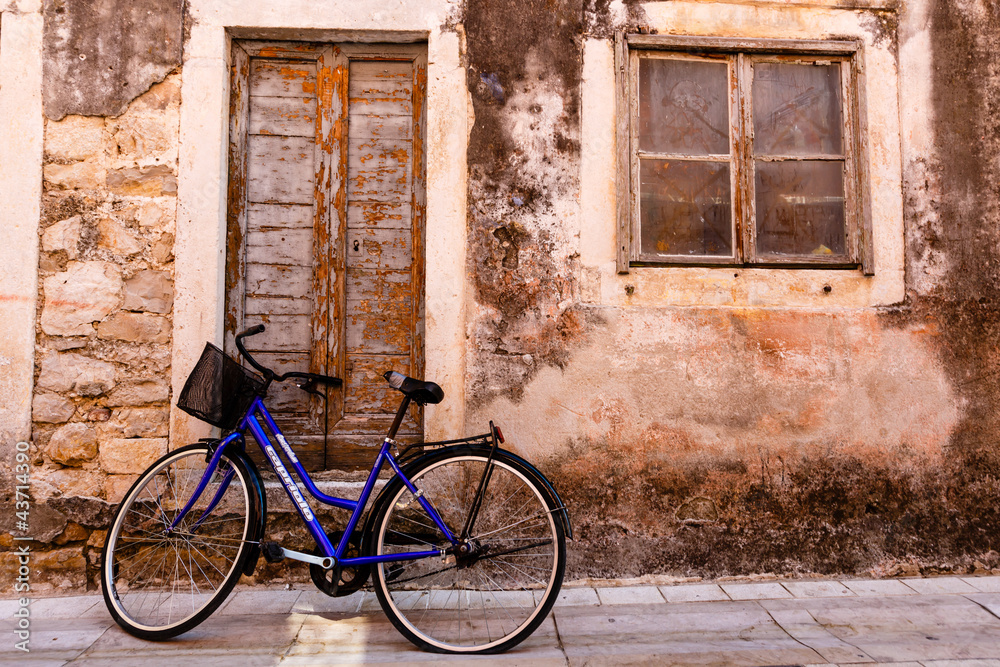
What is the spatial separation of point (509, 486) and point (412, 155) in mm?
1910

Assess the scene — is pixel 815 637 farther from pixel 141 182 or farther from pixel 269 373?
pixel 141 182

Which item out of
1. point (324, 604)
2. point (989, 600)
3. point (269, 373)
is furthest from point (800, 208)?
point (324, 604)

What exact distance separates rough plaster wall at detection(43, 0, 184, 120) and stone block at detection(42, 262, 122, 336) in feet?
2.74

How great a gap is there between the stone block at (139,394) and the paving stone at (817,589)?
339 cm

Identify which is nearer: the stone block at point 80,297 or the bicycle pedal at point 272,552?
the bicycle pedal at point 272,552

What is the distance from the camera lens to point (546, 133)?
136 inches

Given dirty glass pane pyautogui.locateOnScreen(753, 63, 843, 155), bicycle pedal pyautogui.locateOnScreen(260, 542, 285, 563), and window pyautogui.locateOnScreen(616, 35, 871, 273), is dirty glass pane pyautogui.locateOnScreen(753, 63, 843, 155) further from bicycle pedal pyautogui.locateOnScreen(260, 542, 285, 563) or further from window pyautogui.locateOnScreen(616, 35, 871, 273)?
bicycle pedal pyautogui.locateOnScreen(260, 542, 285, 563)

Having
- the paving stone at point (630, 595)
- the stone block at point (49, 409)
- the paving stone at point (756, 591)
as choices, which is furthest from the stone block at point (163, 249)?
the paving stone at point (756, 591)

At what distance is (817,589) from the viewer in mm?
3230

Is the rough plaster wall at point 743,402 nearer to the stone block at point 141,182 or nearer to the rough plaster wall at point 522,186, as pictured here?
the rough plaster wall at point 522,186

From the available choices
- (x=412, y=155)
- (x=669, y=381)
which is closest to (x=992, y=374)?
(x=669, y=381)

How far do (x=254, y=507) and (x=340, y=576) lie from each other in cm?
48

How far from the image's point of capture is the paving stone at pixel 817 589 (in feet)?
10.4

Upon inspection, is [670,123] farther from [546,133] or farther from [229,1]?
[229,1]
